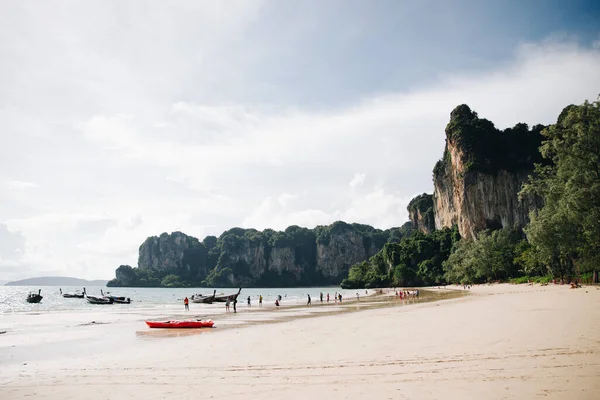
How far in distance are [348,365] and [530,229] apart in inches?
1344

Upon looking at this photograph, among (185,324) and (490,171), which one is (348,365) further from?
(490,171)

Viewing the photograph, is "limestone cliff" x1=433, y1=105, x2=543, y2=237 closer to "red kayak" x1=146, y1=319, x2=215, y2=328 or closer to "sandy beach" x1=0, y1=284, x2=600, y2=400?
"sandy beach" x1=0, y1=284, x2=600, y2=400

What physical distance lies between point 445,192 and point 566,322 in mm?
116666

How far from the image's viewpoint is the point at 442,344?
12281 millimetres

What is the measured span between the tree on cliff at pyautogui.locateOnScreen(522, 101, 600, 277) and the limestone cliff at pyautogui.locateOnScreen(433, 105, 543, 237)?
62.3 m

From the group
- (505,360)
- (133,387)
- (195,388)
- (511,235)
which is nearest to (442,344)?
(505,360)

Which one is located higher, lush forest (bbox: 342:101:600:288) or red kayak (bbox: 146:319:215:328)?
lush forest (bbox: 342:101:600:288)

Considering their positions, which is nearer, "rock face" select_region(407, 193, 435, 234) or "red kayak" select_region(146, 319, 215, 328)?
"red kayak" select_region(146, 319, 215, 328)

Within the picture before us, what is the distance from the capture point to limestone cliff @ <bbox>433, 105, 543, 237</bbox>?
3792 inches

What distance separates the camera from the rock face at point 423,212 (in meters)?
151

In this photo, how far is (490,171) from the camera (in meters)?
99.6

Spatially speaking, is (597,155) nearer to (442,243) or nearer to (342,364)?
(342,364)

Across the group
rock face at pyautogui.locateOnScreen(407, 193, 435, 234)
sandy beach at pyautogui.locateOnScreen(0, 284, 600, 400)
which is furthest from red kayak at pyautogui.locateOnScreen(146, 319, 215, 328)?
rock face at pyautogui.locateOnScreen(407, 193, 435, 234)

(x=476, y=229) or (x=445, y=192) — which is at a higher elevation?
(x=445, y=192)
